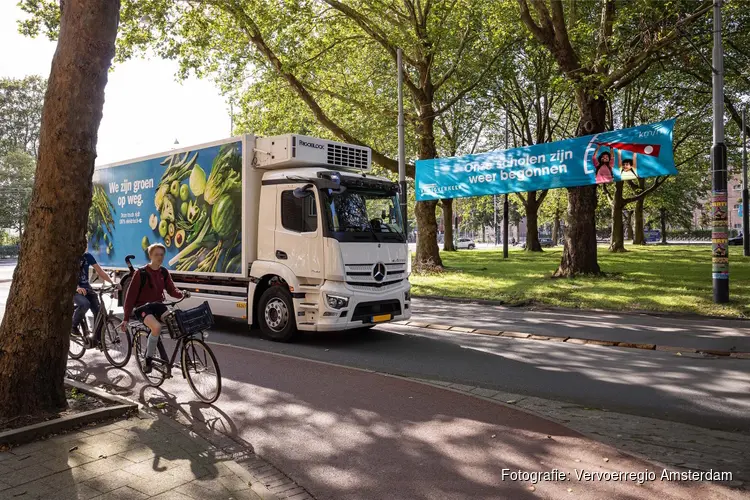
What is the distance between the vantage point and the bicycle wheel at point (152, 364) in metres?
6.56

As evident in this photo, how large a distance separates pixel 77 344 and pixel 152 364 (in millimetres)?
2450

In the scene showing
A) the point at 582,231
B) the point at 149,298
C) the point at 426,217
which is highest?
the point at 426,217

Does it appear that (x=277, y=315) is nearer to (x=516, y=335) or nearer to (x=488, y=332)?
(x=488, y=332)

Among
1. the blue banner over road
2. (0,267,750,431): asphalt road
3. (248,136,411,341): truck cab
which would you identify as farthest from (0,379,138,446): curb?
the blue banner over road

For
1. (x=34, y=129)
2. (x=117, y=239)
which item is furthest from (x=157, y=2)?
(x=34, y=129)

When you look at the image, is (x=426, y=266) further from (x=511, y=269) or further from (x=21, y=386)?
(x=21, y=386)

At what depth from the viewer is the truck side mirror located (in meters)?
9.10

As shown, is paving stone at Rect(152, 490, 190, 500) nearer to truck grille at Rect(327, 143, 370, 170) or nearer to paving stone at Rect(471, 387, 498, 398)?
paving stone at Rect(471, 387, 498, 398)

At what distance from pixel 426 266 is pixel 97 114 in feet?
57.9

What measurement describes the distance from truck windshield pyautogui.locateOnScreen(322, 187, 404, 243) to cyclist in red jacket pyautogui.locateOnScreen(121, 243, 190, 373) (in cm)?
300

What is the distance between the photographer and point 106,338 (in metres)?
8.05

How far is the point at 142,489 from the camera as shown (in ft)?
12.1

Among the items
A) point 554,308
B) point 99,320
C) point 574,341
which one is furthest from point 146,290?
point 554,308

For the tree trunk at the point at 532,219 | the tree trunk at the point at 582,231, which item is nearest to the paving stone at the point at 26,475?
the tree trunk at the point at 582,231
